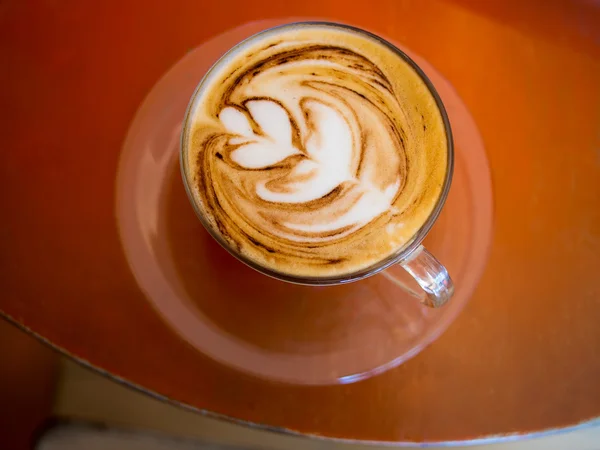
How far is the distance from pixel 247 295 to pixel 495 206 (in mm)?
374

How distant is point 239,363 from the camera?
66cm

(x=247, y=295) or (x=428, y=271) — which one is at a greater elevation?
(x=428, y=271)

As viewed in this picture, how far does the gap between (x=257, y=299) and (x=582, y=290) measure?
18.4 inches

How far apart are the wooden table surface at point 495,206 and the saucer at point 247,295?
24mm

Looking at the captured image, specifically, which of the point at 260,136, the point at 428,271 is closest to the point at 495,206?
the point at 428,271

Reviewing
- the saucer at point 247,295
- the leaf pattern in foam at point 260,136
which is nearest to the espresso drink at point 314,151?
the leaf pattern in foam at point 260,136

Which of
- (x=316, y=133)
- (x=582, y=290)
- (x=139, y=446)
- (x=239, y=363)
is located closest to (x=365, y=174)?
(x=316, y=133)

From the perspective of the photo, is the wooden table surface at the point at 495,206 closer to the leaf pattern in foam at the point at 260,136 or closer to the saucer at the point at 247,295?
the saucer at the point at 247,295

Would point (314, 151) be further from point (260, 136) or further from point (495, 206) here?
point (495, 206)

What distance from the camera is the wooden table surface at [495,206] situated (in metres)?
0.67

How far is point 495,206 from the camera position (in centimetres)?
73

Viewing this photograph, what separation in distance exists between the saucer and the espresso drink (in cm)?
12

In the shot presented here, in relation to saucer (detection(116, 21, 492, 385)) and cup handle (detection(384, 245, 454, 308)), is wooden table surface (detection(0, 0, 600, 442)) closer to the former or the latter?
saucer (detection(116, 21, 492, 385))

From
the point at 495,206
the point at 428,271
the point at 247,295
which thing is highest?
the point at 495,206
